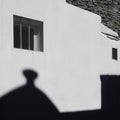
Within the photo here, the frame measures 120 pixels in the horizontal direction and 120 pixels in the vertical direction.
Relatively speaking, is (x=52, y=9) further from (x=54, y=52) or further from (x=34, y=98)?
(x=34, y=98)

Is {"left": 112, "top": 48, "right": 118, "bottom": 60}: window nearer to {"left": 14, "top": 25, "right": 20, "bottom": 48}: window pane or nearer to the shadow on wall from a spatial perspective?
the shadow on wall

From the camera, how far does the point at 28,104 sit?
9367 mm

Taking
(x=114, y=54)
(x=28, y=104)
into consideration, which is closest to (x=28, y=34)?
(x=28, y=104)

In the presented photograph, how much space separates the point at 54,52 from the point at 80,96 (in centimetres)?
194

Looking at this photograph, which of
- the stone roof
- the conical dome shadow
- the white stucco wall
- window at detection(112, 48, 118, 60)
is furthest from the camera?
the stone roof

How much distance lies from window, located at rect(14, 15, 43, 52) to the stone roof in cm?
719

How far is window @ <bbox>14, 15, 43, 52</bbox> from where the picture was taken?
9.59 m

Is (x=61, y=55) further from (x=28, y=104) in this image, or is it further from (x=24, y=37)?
(x=28, y=104)

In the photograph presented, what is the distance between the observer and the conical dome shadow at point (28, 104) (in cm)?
873

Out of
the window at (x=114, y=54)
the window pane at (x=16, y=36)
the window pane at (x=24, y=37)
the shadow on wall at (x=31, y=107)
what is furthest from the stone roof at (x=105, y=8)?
the window pane at (x=16, y=36)

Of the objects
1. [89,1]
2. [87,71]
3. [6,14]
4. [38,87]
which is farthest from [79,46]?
[89,1]

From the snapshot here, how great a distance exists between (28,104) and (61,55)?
206 centimetres

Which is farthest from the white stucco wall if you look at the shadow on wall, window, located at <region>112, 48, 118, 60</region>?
window, located at <region>112, 48, 118, 60</region>

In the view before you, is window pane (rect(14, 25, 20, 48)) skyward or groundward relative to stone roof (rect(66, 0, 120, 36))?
groundward
